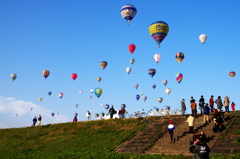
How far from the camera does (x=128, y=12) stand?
57469 mm

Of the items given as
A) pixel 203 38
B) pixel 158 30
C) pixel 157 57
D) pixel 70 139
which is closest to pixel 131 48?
pixel 157 57

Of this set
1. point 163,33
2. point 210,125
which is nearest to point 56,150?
point 210,125

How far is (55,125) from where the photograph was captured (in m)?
41.5

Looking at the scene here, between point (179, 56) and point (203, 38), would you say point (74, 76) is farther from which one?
point (203, 38)

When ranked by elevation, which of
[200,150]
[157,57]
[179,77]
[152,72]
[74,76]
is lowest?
[200,150]

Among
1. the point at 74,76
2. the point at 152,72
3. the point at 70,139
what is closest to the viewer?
the point at 70,139

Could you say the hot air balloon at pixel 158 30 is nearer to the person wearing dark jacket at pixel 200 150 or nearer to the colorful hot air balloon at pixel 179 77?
the colorful hot air balloon at pixel 179 77

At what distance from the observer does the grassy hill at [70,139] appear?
26416 mm

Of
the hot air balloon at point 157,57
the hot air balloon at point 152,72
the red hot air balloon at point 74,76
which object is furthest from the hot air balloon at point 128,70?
the hot air balloon at point 157,57

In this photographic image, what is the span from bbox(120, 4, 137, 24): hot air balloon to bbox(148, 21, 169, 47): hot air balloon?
7465 mm

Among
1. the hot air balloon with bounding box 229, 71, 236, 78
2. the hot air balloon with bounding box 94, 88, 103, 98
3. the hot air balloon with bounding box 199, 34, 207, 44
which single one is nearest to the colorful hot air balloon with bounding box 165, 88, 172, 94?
the hot air balloon with bounding box 229, 71, 236, 78

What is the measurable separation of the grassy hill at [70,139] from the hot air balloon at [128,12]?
89.9 feet

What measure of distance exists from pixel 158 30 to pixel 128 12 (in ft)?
32.3

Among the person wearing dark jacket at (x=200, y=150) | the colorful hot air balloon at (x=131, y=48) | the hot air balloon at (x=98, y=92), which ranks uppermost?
the colorful hot air balloon at (x=131, y=48)
